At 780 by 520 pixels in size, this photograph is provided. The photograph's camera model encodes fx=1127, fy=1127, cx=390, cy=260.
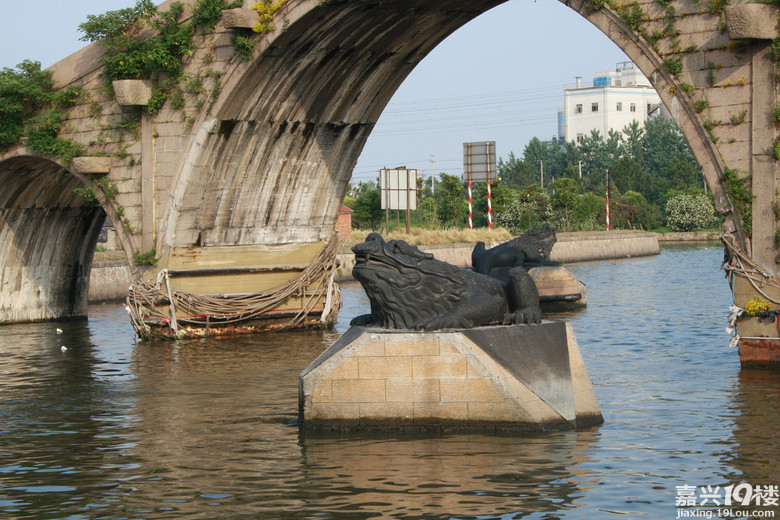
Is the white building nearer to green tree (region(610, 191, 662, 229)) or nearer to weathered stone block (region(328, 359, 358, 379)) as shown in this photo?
green tree (region(610, 191, 662, 229))

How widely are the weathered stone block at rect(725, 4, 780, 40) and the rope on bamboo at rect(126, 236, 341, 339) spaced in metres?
9.74

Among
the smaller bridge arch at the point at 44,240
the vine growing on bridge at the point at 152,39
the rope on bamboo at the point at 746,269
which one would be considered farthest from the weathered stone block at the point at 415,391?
the smaller bridge arch at the point at 44,240

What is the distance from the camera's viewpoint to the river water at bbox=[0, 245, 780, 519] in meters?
8.42

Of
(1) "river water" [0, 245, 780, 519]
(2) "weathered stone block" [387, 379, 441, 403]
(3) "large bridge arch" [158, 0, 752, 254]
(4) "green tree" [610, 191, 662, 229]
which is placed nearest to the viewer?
(1) "river water" [0, 245, 780, 519]

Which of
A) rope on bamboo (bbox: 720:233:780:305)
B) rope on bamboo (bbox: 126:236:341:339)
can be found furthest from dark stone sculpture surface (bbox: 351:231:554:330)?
rope on bamboo (bbox: 126:236:341:339)

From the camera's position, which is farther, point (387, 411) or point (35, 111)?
point (35, 111)

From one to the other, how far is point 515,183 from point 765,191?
77.7 meters

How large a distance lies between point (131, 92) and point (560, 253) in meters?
29.3

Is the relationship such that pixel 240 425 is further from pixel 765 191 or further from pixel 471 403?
pixel 765 191

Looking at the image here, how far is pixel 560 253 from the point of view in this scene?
4559 centimetres

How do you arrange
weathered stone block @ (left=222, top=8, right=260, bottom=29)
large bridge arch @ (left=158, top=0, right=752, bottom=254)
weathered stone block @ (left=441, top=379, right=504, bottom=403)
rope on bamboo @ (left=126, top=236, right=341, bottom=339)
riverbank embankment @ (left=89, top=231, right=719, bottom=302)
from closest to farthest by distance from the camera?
weathered stone block @ (left=441, top=379, right=504, bottom=403), weathered stone block @ (left=222, top=8, right=260, bottom=29), large bridge arch @ (left=158, top=0, right=752, bottom=254), rope on bamboo @ (left=126, top=236, right=341, bottom=339), riverbank embankment @ (left=89, top=231, right=719, bottom=302)

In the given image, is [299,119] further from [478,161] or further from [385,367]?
[478,161]

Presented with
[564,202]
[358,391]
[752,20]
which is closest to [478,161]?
[564,202]

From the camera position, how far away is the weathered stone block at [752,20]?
40.2ft
